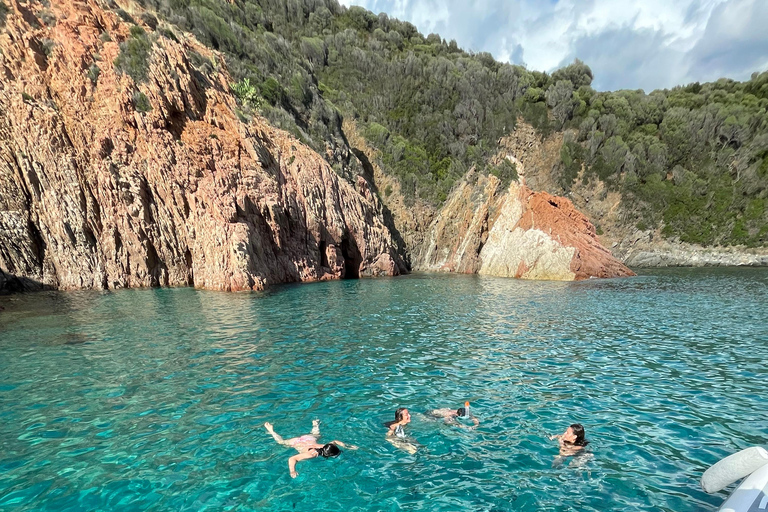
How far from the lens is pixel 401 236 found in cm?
6378

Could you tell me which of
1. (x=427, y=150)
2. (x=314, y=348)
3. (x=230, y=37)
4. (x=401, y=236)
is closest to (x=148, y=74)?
(x=230, y=37)

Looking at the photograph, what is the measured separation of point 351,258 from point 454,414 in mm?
37104

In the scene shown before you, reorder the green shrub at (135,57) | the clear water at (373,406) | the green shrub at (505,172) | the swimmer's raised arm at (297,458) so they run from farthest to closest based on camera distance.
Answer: the green shrub at (505,172), the green shrub at (135,57), the swimmer's raised arm at (297,458), the clear water at (373,406)

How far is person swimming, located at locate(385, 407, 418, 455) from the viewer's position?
7.83m

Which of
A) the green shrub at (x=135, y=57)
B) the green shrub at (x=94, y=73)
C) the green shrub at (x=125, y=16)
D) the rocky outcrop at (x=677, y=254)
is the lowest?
the rocky outcrop at (x=677, y=254)

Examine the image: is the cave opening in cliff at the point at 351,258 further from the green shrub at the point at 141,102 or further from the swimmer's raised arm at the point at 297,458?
the swimmer's raised arm at the point at 297,458

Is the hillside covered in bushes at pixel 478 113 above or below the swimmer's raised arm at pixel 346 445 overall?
above

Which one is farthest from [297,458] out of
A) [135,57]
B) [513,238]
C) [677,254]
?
[677,254]

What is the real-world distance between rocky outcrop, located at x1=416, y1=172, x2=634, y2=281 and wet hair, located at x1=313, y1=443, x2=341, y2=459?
34.6 metres

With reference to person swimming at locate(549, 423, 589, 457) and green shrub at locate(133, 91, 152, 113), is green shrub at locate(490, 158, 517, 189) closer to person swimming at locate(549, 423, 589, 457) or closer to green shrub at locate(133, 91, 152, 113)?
green shrub at locate(133, 91, 152, 113)

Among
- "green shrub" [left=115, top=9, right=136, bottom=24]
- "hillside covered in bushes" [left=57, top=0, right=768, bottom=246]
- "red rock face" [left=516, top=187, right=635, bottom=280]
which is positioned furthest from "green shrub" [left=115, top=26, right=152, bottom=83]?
"red rock face" [left=516, top=187, right=635, bottom=280]

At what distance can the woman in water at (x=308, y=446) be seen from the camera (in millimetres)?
7386

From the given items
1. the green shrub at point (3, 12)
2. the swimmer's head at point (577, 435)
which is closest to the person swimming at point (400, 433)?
the swimmer's head at point (577, 435)

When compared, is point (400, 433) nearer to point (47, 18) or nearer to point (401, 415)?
point (401, 415)
